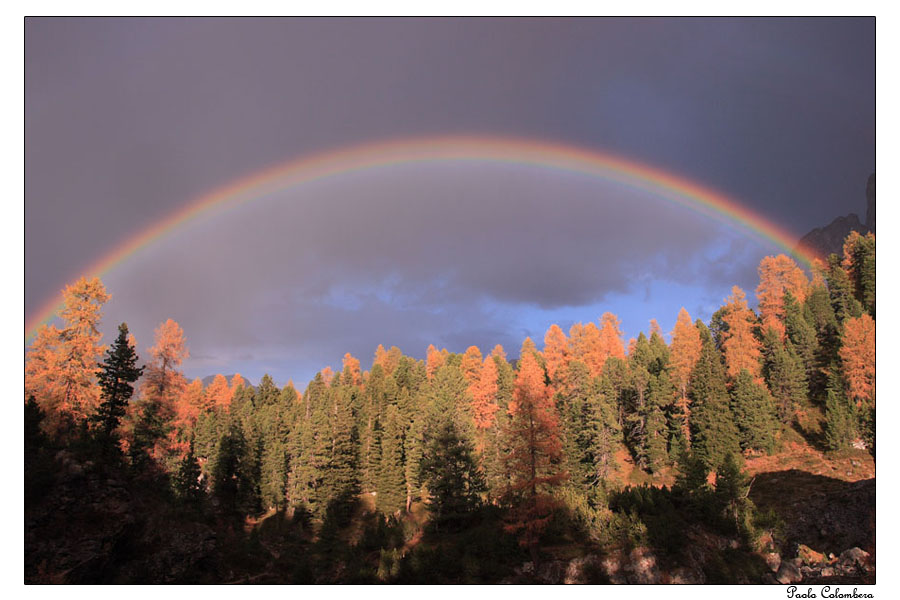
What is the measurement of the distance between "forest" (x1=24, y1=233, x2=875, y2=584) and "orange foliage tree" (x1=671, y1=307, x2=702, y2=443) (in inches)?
10.3

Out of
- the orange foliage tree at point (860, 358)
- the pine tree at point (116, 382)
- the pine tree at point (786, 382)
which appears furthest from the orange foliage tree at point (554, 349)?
the pine tree at point (116, 382)

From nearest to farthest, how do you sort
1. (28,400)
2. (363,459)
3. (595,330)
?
(28,400), (363,459), (595,330)

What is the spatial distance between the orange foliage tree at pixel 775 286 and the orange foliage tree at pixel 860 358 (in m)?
21.1

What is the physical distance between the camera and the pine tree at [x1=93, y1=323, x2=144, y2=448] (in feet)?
101

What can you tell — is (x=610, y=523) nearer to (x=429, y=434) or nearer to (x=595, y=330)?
(x=429, y=434)

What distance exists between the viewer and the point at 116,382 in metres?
32.4

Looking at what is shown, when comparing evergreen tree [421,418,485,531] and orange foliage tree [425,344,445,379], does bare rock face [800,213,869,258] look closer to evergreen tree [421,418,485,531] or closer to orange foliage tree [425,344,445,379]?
orange foliage tree [425,344,445,379]

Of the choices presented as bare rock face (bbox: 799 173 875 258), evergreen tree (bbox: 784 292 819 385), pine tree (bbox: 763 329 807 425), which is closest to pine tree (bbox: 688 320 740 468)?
pine tree (bbox: 763 329 807 425)

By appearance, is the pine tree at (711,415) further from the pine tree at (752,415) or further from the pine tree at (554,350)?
the pine tree at (554,350)

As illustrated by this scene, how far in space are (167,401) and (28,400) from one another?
52.0 feet

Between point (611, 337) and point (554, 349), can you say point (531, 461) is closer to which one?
point (554, 349)

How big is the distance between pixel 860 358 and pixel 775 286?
26684mm

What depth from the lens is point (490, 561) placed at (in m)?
24.2
